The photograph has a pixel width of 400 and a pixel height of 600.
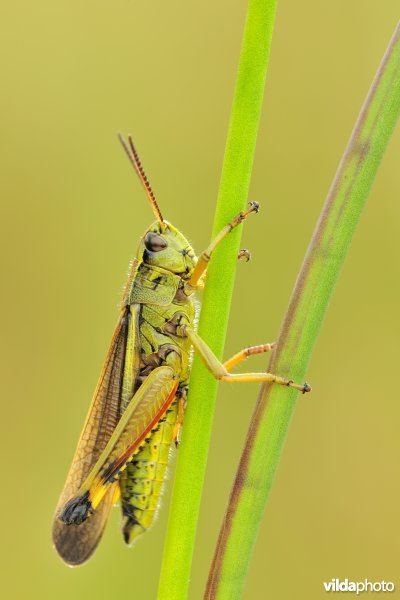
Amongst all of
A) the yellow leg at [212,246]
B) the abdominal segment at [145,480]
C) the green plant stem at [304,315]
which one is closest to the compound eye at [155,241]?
the yellow leg at [212,246]

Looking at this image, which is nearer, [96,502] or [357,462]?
[96,502]

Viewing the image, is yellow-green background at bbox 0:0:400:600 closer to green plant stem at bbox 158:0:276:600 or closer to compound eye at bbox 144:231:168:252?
compound eye at bbox 144:231:168:252

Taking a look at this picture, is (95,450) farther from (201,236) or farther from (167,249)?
(201,236)

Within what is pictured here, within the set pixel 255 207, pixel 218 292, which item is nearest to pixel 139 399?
pixel 255 207

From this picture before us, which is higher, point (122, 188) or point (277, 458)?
point (122, 188)

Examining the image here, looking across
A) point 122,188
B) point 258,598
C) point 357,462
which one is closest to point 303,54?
point 122,188

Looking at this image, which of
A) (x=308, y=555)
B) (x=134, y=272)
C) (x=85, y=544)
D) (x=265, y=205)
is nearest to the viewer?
(x=85, y=544)

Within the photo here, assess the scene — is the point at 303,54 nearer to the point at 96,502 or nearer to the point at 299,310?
the point at 96,502

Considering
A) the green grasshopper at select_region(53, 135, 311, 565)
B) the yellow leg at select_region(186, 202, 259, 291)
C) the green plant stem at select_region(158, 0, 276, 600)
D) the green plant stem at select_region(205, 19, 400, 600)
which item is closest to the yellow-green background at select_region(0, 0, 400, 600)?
the green grasshopper at select_region(53, 135, 311, 565)
